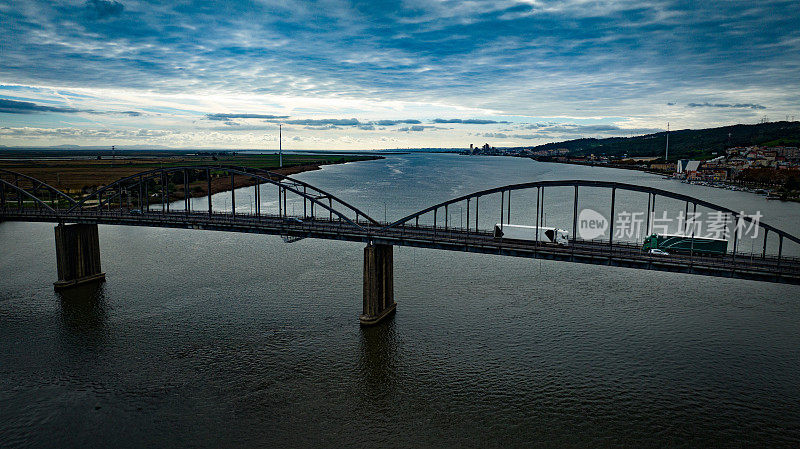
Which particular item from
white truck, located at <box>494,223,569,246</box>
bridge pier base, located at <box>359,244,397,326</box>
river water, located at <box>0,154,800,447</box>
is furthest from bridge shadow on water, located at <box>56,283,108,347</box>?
white truck, located at <box>494,223,569,246</box>

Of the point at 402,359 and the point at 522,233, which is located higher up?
the point at 522,233

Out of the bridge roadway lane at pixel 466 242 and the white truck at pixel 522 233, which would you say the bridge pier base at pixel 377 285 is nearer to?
the bridge roadway lane at pixel 466 242

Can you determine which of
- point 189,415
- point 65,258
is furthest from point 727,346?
point 65,258

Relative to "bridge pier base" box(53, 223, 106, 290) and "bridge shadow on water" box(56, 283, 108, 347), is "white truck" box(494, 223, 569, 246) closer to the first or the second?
"bridge shadow on water" box(56, 283, 108, 347)

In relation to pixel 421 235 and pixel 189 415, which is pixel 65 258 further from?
pixel 421 235

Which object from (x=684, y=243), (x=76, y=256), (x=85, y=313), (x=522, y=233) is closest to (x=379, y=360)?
(x=522, y=233)

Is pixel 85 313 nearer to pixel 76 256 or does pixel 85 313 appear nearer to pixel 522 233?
pixel 76 256
